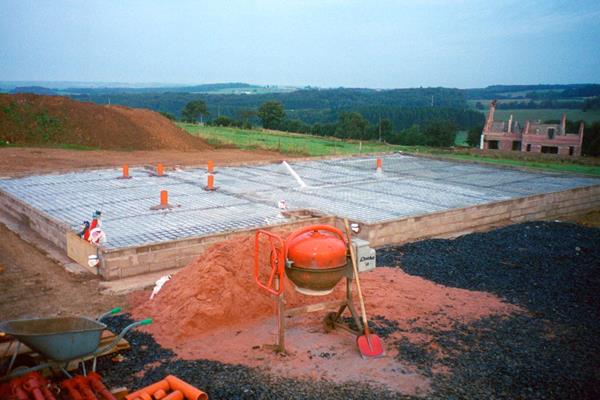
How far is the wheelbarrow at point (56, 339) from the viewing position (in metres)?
4.85

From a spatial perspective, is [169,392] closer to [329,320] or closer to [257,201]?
[329,320]

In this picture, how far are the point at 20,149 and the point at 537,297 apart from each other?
28.4m

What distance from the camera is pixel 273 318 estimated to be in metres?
7.62

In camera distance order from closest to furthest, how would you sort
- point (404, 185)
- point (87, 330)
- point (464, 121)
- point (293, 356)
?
point (87, 330), point (293, 356), point (404, 185), point (464, 121)

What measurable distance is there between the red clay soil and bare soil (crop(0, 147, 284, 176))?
602 inches

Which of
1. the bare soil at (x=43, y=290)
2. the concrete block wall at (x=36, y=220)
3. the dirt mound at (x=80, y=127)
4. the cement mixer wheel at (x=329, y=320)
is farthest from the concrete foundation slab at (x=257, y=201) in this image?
the dirt mound at (x=80, y=127)

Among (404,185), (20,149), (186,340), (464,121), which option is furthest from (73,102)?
(464,121)

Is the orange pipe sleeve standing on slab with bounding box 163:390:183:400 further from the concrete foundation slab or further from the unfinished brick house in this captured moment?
the unfinished brick house

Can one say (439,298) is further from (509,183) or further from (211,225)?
(509,183)

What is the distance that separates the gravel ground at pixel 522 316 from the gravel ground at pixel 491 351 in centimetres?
1

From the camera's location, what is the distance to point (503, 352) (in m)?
6.59

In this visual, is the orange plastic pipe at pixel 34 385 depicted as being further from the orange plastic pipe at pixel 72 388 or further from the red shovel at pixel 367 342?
the red shovel at pixel 367 342

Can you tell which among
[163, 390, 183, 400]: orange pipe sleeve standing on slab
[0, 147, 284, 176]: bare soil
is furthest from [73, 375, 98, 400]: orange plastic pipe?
[0, 147, 284, 176]: bare soil

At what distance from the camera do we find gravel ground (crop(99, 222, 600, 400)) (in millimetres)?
5641
